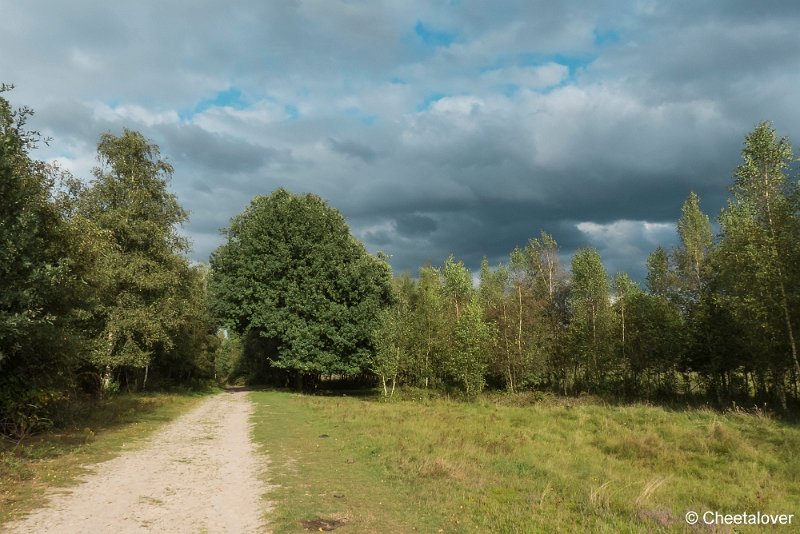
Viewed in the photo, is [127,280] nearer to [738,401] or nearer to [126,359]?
[126,359]

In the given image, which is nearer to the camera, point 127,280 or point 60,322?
point 60,322

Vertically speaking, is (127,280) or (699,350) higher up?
(127,280)

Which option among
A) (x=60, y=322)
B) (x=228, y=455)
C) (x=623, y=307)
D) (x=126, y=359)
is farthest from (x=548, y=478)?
(x=623, y=307)

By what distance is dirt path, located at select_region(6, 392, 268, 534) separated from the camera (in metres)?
8.23

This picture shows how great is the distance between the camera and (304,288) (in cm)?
4206

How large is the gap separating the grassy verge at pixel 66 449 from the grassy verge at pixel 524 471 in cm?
457

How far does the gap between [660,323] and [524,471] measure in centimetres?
3364

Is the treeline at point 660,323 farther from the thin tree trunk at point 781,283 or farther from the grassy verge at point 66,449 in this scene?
the grassy verge at point 66,449

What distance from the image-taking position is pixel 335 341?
4088 cm

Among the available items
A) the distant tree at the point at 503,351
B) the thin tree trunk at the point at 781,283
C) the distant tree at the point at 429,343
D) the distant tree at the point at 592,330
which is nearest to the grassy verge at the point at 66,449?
the distant tree at the point at 429,343

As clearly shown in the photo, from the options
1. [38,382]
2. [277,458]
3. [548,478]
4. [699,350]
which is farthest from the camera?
[699,350]

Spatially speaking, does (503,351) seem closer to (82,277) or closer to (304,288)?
(304,288)

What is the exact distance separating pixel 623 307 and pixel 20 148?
1817 inches

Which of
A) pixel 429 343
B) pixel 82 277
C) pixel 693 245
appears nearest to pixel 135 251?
pixel 82 277
